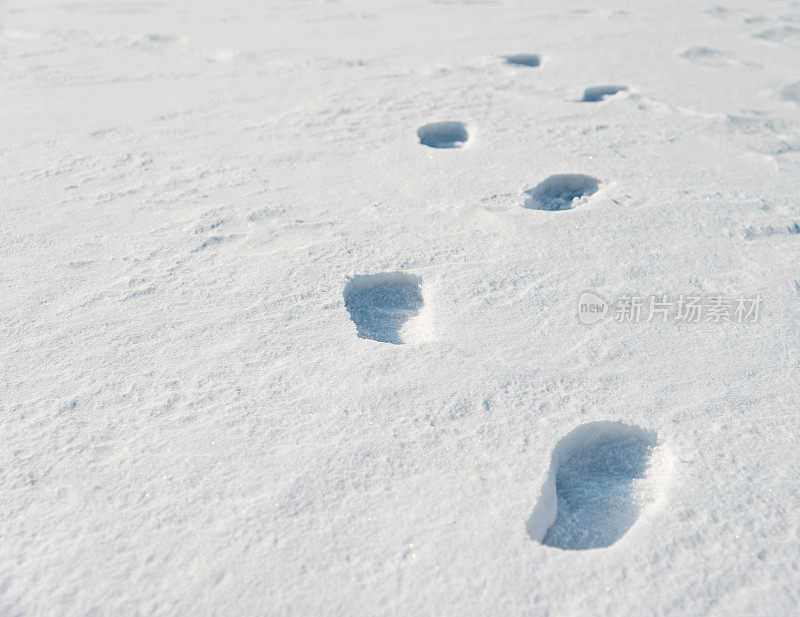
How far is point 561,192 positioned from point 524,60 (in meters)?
1.44

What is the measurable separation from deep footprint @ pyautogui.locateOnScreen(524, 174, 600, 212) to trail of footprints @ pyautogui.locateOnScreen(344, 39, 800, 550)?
644 millimetres

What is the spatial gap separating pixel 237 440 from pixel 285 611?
40cm

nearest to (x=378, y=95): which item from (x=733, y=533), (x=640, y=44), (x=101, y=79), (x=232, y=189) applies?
(x=232, y=189)

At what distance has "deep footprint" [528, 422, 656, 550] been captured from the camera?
4.42 ft

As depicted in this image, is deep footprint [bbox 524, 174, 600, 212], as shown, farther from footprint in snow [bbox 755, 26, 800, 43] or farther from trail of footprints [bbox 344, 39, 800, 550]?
footprint in snow [bbox 755, 26, 800, 43]

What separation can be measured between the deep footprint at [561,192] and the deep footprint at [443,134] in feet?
1.54

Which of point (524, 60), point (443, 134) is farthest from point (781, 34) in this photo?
point (443, 134)

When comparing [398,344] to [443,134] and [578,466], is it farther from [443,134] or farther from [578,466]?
[443,134]

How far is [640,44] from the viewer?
12.7 ft

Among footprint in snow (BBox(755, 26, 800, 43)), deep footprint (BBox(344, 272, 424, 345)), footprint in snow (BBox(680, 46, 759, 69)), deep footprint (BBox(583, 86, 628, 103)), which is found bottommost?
footprint in snow (BBox(755, 26, 800, 43))

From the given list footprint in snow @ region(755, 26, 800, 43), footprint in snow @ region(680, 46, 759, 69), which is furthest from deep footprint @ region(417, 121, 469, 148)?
footprint in snow @ region(755, 26, 800, 43)

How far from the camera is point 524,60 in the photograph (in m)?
3.67

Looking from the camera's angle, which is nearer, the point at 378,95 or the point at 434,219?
the point at 434,219

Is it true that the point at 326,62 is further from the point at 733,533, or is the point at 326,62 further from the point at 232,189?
the point at 733,533
